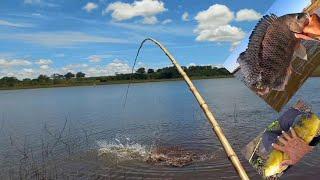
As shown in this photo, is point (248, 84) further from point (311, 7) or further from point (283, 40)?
point (311, 7)

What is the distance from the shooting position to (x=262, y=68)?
2223 millimetres

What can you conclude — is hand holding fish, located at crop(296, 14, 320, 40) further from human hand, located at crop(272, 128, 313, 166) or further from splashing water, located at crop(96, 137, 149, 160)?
splashing water, located at crop(96, 137, 149, 160)

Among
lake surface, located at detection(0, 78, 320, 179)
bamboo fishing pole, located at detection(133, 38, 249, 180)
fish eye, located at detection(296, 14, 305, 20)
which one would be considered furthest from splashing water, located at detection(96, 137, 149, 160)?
fish eye, located at detection(296, 14, 305, 20)

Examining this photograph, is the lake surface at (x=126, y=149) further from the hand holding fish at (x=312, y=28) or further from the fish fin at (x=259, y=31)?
the hand holding fish at (x=312, y=28)

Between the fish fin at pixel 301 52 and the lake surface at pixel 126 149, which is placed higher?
the fish fin at pixel 301 52

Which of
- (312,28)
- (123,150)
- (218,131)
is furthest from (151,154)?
(312,28)

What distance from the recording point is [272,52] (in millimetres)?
2146

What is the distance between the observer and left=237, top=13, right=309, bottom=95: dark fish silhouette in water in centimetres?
209

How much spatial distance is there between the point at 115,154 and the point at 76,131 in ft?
34.3

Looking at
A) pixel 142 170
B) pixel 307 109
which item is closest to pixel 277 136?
pixel 307 109

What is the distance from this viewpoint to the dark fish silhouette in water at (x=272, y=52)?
209cm

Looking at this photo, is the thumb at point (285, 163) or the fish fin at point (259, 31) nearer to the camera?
the fish fin at point (259, 31)

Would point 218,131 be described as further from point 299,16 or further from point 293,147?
point 299,16

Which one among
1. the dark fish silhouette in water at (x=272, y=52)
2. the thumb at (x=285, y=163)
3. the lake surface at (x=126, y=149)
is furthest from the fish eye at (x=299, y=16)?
the lake surface at (x=126, y=149)
